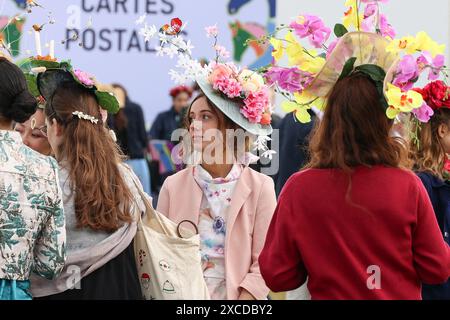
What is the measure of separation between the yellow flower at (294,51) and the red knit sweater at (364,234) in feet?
1.63

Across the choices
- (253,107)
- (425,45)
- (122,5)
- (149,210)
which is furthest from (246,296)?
(122,5)

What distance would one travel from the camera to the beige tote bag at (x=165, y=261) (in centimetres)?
379

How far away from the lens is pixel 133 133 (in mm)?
10180

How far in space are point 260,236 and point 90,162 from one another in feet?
3.17

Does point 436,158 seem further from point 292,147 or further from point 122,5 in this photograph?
point 122,5

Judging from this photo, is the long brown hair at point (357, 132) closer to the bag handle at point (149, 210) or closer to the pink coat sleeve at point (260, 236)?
the bag handle at point (149, 210)

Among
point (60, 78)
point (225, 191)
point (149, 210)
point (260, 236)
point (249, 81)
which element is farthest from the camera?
point (249, 81)

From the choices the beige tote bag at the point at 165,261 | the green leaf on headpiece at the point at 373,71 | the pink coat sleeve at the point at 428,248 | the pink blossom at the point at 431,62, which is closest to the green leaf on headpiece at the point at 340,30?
the green leaf on headpiece at the point at 373,71

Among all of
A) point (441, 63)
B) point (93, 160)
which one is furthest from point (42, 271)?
point (441, 63)

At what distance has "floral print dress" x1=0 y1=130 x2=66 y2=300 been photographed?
3.24 meters

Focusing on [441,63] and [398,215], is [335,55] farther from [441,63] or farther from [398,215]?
[398,215]

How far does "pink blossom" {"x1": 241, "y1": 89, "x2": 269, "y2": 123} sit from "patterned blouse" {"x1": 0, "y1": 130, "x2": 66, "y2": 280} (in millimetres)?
1393

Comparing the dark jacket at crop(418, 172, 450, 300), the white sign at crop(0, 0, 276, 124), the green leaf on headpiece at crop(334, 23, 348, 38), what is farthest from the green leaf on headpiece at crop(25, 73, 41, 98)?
the white sign at crop(0, 0, 276, 124)
